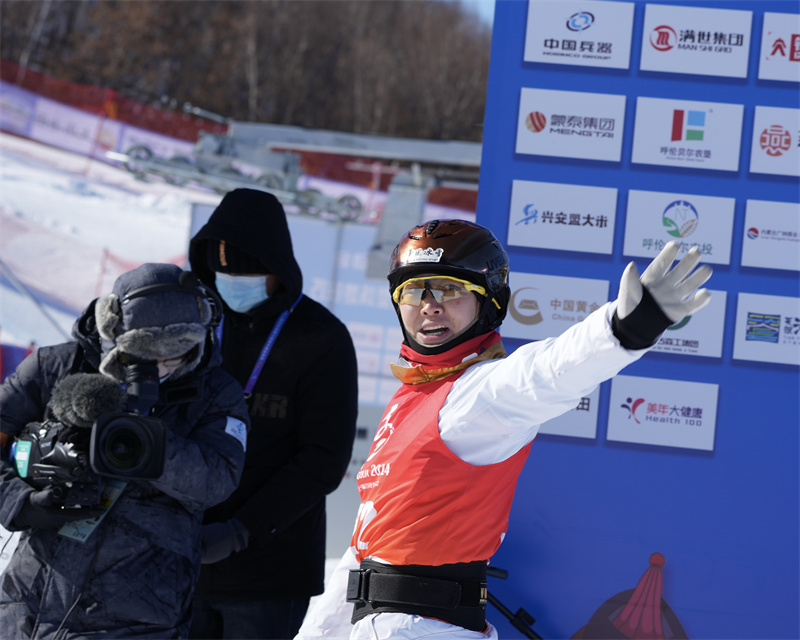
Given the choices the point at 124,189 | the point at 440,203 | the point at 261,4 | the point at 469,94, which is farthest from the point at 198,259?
the point at 261,4

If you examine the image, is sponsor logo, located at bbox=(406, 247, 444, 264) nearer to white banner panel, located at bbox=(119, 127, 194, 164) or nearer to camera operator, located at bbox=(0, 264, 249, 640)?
camera operator, located at bbox=(0, 264, 249, 640)

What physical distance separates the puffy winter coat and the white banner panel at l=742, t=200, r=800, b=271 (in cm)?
214

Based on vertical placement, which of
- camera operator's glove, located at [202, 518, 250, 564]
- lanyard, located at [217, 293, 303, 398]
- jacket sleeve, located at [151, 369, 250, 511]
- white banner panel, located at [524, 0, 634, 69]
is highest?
white banner panel, located at [524, 0, 634, 69]

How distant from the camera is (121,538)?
213cm

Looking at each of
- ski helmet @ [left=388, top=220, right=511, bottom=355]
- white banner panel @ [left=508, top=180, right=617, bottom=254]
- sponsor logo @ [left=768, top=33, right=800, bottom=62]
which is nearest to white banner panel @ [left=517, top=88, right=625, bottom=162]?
white banner panel @ [left=508, top=180, right=617, bottom=254]

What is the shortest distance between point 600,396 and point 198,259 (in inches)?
64.0

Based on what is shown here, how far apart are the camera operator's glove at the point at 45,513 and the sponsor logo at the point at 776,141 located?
8.93 feet

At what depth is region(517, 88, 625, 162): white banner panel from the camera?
333 cm

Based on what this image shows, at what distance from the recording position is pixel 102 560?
211 centimetres

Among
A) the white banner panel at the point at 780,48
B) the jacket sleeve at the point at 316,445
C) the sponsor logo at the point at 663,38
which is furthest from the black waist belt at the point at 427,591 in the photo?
the white banner panel at the point at 780,48

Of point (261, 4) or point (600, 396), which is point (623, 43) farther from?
point (261, 4)

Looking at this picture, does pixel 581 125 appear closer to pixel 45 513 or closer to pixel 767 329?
pixel 767 329

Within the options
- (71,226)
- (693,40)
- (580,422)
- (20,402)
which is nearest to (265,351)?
(20,402)

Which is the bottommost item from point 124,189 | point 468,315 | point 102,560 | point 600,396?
point 102,560
